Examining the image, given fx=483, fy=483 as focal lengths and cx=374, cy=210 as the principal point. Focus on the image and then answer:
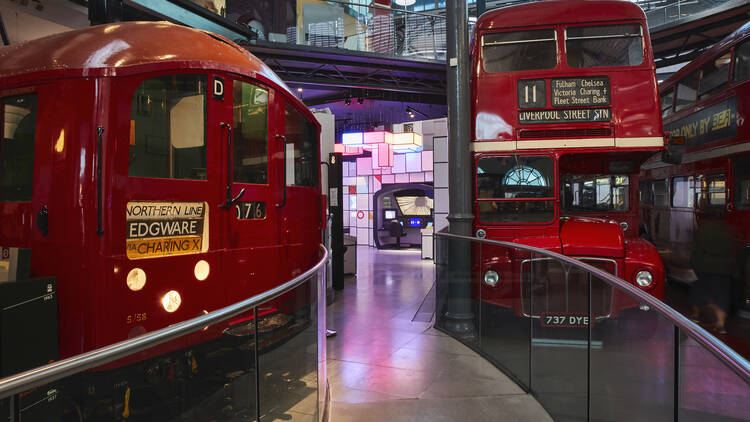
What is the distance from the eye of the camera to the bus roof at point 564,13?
21.1 ft

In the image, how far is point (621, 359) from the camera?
3.56 meters

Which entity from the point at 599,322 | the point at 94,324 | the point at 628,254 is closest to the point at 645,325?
the point at 599,322

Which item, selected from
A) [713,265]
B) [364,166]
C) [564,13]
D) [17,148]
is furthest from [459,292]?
[364,166]

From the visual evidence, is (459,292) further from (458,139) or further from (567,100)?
(567,100)

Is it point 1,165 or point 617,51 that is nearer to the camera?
point 1,165

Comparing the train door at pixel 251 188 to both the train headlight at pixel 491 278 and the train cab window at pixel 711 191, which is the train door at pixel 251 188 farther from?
the train cab window at pixel 711 191

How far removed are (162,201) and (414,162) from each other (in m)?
15.2

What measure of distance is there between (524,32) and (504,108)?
110 cm

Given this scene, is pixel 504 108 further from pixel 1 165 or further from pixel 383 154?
pixel 383 154

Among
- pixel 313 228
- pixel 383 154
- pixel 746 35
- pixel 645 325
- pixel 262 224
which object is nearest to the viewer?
pixel 645 325

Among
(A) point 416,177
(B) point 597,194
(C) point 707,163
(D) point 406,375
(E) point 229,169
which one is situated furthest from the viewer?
(A) point 416,177

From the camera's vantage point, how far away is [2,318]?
9.57 feet

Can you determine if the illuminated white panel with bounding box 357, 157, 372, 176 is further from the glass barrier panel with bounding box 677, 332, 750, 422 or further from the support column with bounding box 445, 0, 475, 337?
the glass barrier panel with bounding box 677, 332, 750, 422

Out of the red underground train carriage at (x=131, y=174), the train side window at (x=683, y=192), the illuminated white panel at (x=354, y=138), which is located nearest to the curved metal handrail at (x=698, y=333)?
the red underground train carriage at (x=131, y=174)
